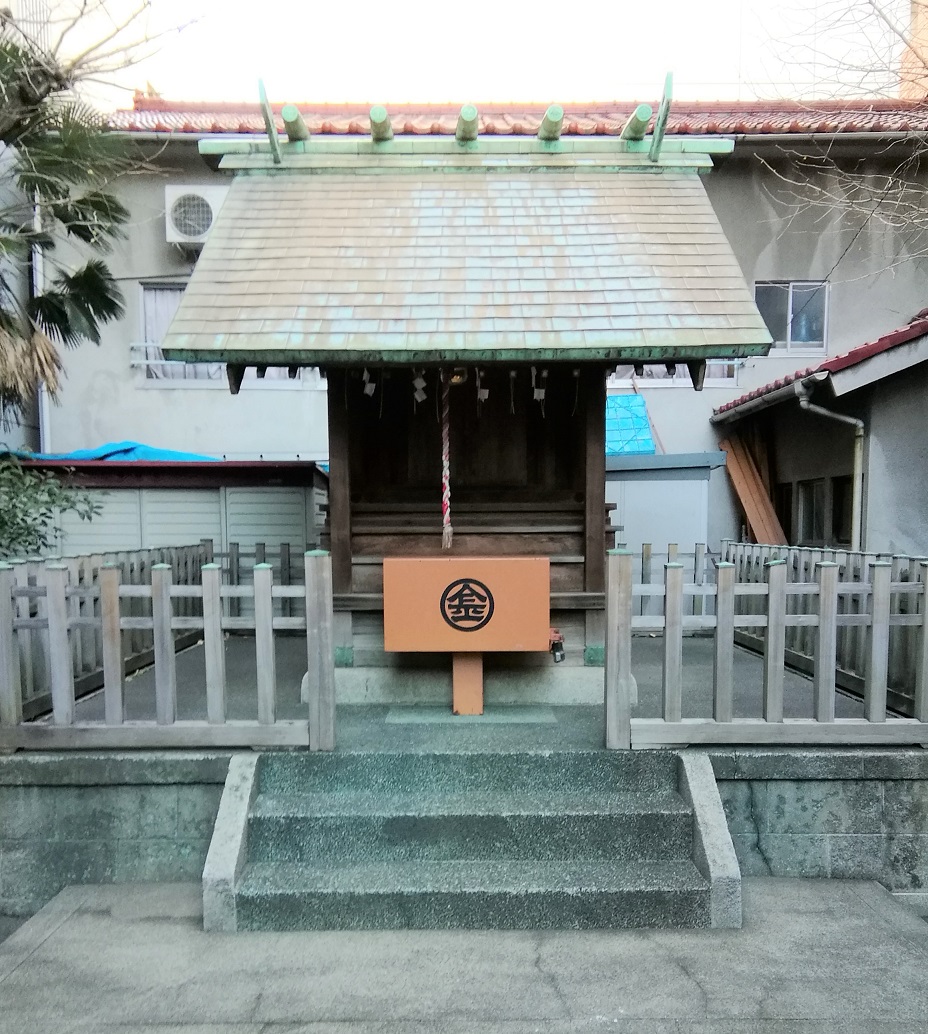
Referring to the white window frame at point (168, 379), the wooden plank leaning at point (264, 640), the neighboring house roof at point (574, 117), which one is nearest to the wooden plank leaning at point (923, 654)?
the wooden plank leaning at point (264, 640)

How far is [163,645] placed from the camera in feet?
14.4

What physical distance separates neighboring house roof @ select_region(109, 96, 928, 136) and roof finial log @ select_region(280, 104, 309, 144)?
385 cm

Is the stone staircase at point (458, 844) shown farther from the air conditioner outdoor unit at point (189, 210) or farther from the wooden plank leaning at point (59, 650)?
the air conditioner outdoor unit at point (189, 210)

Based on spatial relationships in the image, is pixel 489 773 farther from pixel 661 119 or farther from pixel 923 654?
pixel 661 119

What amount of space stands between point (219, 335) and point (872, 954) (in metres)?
5.45

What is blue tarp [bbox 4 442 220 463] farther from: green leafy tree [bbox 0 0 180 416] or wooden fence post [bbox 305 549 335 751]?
wooden fence post [bbox 305 549 335 751]

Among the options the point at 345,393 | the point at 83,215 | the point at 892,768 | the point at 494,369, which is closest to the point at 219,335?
the point at 345,393

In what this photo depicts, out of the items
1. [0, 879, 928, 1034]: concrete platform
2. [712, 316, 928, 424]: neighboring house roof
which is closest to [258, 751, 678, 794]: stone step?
[0, 879, 928, 1034]: concrete platform

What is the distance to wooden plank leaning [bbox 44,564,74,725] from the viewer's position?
4441 millimetres

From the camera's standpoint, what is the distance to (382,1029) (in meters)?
3.02

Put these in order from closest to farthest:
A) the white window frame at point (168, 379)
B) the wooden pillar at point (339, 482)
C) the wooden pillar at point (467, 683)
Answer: the wooden pillar at point (467, 683)
the wooden pillar at point (339, 482)
the white window frame at point (168, 379)

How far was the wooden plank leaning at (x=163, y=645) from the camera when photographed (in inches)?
171

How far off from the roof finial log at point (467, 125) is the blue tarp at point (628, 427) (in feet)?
18.0

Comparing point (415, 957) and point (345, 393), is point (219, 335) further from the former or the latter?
point (415, 957)
